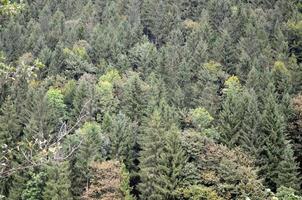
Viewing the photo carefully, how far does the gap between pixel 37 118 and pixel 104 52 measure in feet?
114

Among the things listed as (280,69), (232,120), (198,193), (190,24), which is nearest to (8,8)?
(198,193)

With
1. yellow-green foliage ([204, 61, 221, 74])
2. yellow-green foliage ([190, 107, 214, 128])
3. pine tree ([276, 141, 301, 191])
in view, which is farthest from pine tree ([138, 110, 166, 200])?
yellow-green foliage ([204, 61, 221, 74])

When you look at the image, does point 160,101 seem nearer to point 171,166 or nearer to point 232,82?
point 232,82

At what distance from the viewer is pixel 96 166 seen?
48938mm

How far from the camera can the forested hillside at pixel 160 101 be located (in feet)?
156

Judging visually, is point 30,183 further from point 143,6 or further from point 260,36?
point 143,6

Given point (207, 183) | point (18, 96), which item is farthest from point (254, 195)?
point (18, 96)

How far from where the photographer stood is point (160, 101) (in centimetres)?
6500

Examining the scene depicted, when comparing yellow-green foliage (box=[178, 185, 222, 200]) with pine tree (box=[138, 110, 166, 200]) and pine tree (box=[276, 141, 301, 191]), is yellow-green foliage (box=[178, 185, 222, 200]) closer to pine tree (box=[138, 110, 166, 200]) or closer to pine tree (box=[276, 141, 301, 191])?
pine tree (box=[138, 110, 166, 200])

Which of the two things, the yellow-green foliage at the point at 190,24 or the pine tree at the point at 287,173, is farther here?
the yellow-green foliage at the point at 190,24

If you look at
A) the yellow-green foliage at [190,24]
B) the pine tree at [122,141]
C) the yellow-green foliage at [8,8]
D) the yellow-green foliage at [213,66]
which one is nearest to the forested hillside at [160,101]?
the yellow-green foliage at [8,8]

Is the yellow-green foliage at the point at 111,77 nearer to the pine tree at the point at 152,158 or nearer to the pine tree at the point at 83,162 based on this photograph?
the pine tree at the point at 152,158

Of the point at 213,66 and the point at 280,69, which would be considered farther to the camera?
the point at 213,66

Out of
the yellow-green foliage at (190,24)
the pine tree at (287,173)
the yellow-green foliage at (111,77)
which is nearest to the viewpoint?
the pine tree at (287,173)
